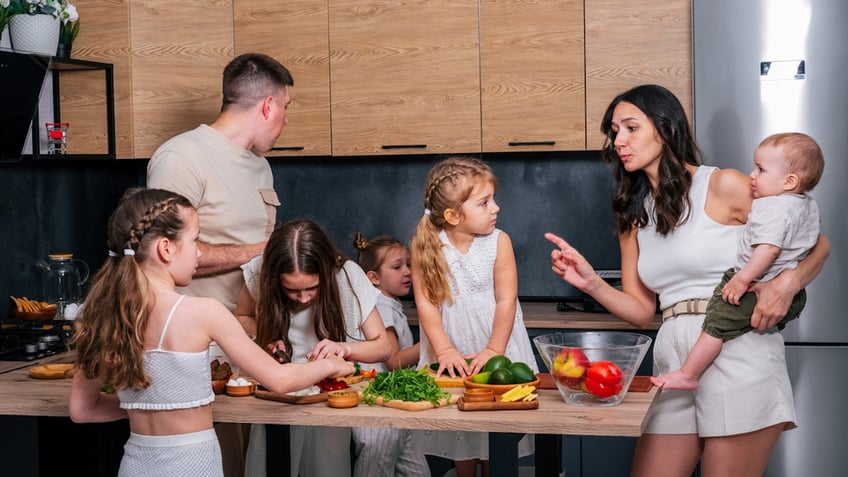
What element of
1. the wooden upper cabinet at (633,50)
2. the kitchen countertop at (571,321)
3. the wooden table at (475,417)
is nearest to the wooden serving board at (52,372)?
the wooden table at (475,417)

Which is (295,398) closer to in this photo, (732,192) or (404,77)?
(732,192)

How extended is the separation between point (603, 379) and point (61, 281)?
7.61 ft

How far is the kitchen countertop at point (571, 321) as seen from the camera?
343 cm

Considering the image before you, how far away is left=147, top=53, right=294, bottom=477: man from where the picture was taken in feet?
9.25

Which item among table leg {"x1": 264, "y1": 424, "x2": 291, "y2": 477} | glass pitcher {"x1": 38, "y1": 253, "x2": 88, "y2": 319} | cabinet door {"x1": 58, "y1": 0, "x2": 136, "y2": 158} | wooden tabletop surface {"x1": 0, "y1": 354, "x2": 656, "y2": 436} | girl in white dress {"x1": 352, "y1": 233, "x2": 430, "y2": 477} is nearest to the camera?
wooden tabletop surface {"x1": 0, "y1": 354, "x2": 656, "y2": 436}

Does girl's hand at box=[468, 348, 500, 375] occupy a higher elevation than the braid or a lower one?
lower

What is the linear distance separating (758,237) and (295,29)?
7.04 ft

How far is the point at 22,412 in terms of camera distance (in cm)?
231

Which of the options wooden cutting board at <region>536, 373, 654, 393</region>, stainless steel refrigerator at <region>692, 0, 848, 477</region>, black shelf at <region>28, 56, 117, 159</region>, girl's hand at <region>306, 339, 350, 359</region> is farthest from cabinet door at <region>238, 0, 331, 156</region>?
wooden cutting board at <region>536, 373, 654, 393</region>

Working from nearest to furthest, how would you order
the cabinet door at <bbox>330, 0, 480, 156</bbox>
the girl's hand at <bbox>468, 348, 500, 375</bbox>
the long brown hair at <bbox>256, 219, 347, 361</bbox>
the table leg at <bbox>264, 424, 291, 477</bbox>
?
1. the table leg at <bbox>264, 424, 291, 477</bbox>
2. the girl's hand at <bbox>468, 348, 500, 375</bbox>
3. the long brown hair at <bbox>256, 219, 347, 361</bbox>
4. the cabinet door at <bbox>330, 0, 480, 156</bbox>

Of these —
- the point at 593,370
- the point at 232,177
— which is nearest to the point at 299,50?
the point at 232,177

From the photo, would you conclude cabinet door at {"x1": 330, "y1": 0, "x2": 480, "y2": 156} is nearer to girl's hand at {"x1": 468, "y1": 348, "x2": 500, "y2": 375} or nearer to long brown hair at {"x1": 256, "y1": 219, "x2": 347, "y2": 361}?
long brown hair at {"x1": 256, "y1": 219, "x2": 347, "y2": 361}

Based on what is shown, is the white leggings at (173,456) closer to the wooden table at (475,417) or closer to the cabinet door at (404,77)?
the wooden table at (475,417)

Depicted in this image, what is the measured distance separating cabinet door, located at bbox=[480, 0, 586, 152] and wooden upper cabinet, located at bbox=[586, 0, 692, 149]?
47mm
